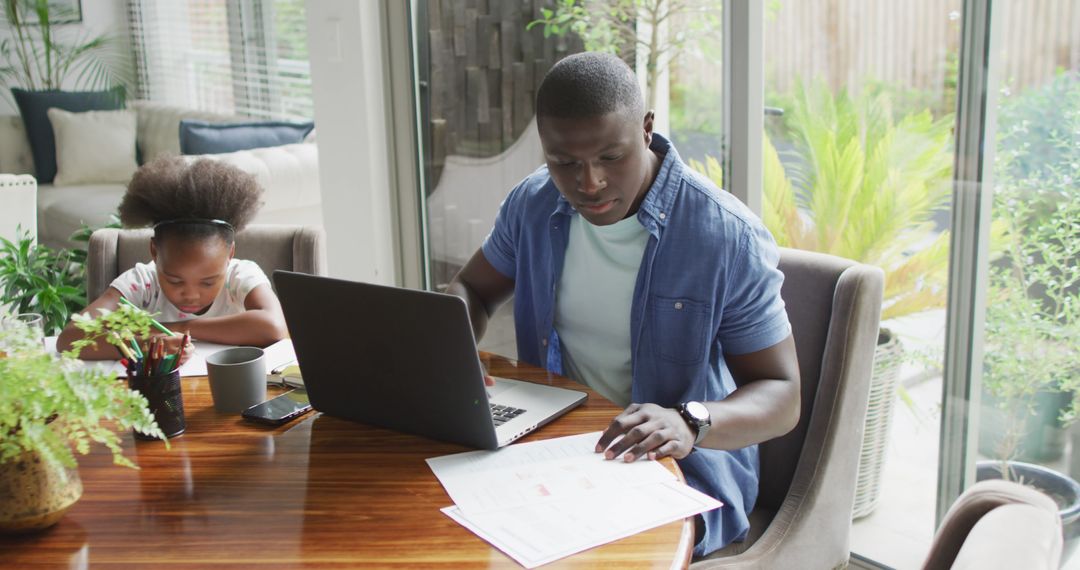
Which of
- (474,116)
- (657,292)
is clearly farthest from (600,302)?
(474,116)

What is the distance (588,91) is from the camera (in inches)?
52.1

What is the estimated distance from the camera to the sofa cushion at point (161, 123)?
571cm

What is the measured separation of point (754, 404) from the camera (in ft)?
4.25

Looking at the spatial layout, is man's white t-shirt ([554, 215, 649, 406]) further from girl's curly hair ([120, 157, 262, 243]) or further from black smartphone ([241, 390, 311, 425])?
girl's curly hair ([120, 157, 262, 243])

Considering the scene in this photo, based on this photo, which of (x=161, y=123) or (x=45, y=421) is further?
(x=161, y=123)

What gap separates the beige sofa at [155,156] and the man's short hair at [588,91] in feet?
7.63

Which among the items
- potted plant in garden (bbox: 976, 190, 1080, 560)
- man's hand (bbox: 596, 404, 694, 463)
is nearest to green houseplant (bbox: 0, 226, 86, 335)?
man's hand (bbox: 596, 404, 694, 463)

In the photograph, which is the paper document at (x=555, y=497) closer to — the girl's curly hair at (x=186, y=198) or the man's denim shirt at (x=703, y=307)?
the man's denim shirt at (x=703, y=307)

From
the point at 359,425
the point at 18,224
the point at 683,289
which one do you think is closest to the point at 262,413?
the point at 359,425

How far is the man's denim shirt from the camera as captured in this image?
1.37m

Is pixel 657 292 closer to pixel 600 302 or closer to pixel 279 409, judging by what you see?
pixel 600 302

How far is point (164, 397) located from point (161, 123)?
5.11 m

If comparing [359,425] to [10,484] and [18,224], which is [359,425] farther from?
[18,224]

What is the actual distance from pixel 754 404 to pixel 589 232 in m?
0.43
